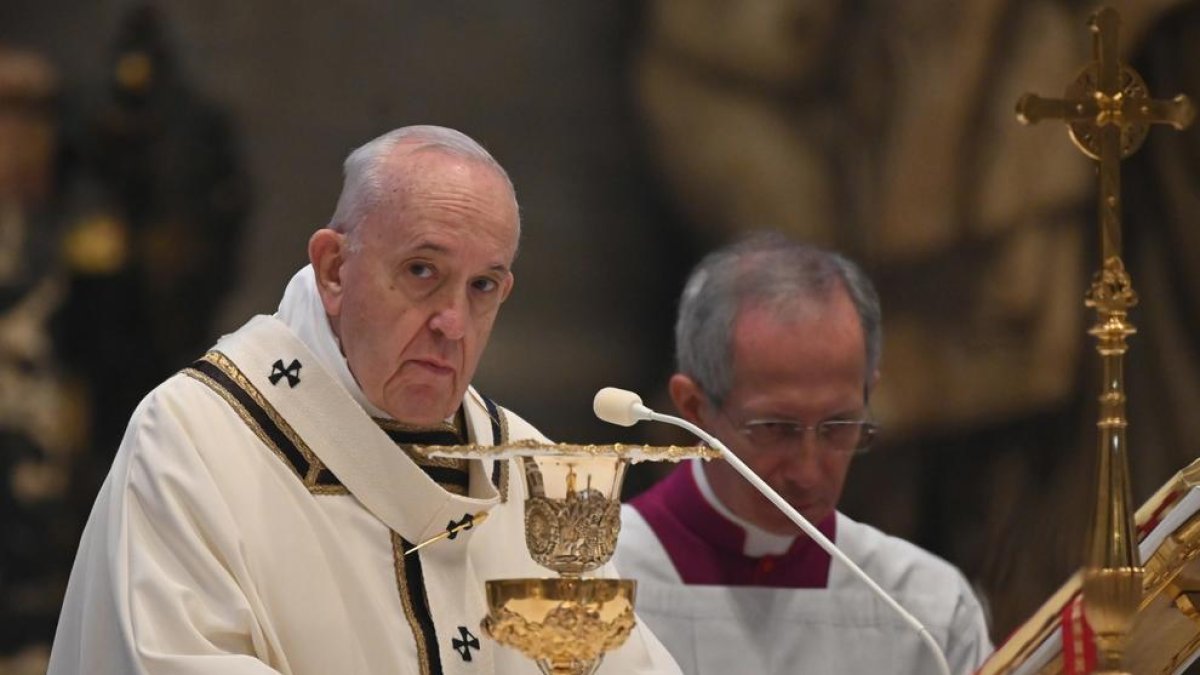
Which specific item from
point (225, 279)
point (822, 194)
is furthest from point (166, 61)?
point (822, 194)

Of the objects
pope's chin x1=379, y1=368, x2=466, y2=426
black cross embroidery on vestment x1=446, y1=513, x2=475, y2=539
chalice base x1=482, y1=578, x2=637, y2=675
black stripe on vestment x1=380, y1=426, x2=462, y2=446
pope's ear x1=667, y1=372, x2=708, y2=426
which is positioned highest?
pope's ear x1=667, y1=372, x2=708, y2=426

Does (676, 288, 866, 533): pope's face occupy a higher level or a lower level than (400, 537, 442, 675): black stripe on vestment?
higher

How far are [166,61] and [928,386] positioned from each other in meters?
3.31

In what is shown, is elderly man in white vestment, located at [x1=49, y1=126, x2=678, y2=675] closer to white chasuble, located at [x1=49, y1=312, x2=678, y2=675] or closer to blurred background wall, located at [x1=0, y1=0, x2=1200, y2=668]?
white chasuble, located at [x1=49, y1=312, x2=678, y2=675]

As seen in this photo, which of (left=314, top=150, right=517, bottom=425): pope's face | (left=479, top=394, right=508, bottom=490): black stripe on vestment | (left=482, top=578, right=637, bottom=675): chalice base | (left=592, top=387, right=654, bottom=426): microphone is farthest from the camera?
(left=479, top=394, right=508, bottom=490): black stripe on vestment

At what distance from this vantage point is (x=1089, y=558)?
9.96ft

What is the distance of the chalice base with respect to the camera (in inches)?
116

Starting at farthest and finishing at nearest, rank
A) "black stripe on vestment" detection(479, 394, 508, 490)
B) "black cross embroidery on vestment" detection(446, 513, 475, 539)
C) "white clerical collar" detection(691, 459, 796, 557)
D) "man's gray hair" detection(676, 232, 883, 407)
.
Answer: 1. "white clerical collar" detection(691, 459, 796, 557)
2. "man's gray hair" detection(676, 232, 883, 407)
3. "black stripe on vestment" detection(479, 394, 508, 490)
4. "black cross embroidery on vestment" detection(446, 513, 475, 539)

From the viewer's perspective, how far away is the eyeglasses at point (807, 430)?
16.2 ft

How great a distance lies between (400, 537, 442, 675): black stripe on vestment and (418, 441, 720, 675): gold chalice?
2.51ft

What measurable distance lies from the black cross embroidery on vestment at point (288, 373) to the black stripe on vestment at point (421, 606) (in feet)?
1.24

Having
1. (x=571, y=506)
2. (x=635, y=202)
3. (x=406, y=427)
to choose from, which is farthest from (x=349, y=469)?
(x=635, y=202)

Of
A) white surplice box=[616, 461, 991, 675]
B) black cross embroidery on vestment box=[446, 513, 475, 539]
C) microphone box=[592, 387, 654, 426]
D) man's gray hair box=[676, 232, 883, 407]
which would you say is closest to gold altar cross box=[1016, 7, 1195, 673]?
microphone box=[592, 387, 654, 426]

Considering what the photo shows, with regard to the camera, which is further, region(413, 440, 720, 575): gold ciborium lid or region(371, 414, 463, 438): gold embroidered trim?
region(371, 414, 463, 438): gold embroidered trim
